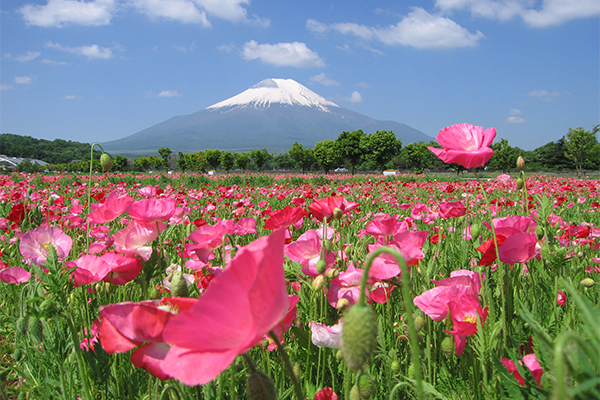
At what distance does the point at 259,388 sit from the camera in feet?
1.62

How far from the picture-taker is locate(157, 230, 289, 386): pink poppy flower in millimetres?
362

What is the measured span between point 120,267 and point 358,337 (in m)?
0.68

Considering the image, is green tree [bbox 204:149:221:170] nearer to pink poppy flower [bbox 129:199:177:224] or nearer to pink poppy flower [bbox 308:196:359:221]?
pink poppy flower [bbox 308:196:359:221]

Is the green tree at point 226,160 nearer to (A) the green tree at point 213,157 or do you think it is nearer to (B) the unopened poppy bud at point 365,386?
(A) the green tree at point 213,157

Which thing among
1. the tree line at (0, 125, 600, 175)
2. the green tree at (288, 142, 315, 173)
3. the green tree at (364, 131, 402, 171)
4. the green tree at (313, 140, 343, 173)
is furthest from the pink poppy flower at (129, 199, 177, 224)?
the green tree at (288, 142, 315, 173)

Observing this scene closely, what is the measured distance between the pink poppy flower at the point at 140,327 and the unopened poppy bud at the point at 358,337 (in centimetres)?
20

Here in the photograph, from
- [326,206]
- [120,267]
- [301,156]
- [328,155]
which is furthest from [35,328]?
[301,156]

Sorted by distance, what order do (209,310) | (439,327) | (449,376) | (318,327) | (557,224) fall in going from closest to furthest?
1. (209,310)
2. (318,327)
3. (449,376)
4. (439,327)
5. (557,224)

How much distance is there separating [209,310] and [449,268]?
6.04 ft

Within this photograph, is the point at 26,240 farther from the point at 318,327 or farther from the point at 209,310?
the point at 209,310

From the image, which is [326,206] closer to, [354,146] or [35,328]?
[35,328]

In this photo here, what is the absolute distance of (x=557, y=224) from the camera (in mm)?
1817

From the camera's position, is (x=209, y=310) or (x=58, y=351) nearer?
(x=209, y=310)

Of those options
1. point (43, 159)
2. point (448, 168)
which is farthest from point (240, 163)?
point (43, 159)
